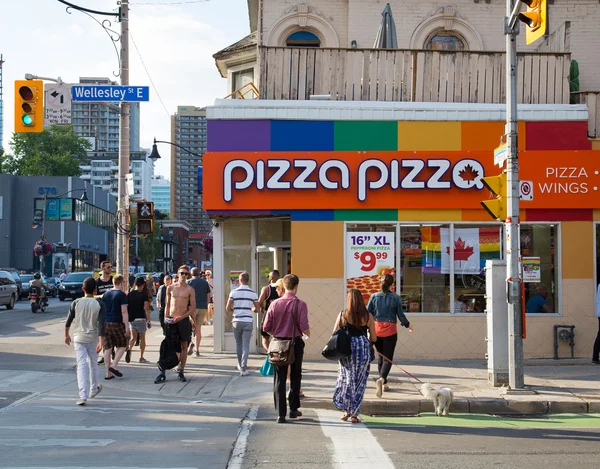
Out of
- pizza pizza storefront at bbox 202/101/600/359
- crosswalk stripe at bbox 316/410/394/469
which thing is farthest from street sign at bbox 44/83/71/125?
crosswalk stripe at bbox 316/410/394/469

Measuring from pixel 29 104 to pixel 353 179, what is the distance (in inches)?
288

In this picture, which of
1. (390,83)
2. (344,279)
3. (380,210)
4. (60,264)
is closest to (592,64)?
(390,83)

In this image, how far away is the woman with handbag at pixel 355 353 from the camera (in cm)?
942

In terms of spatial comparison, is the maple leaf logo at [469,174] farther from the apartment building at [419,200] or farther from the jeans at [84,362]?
the jeans at [84,362]

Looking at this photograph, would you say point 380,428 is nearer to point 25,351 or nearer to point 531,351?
point 531,351

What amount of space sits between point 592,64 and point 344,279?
379 inches

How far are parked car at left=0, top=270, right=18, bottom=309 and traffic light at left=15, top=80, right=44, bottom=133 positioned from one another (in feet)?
64.2

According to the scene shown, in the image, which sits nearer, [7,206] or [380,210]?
[380,210]

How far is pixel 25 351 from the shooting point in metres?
17.9

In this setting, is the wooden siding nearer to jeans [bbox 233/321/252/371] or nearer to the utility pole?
the utility pole

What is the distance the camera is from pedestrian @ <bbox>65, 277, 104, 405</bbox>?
1078cm

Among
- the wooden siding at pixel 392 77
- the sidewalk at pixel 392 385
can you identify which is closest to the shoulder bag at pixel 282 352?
the sidewalk at pixel 392 385

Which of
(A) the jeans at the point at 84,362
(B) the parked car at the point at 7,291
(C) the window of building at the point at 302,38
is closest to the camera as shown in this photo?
(A) the jeans at the point at 84,362

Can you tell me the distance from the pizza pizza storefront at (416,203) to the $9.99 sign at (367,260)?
2 centimetres
